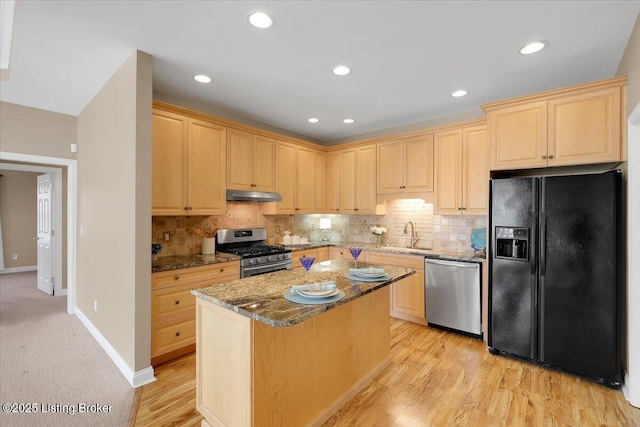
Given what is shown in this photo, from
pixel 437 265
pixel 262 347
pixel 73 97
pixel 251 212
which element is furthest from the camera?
pixel 251 212

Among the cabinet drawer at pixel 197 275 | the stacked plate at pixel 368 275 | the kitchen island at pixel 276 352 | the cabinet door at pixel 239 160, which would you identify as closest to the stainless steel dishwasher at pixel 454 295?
the kitchen island at pixel 276 352

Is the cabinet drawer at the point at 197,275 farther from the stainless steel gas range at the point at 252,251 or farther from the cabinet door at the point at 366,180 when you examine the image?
the cabinet door at the point at 366,180

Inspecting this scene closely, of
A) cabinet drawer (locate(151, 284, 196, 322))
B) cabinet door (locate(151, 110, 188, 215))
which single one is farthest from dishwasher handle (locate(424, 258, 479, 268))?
cabinet door (locate(151, 110, 188, 215))

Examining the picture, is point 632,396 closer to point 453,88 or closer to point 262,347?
point 262,347

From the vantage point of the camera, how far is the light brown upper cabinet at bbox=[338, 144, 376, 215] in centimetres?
456

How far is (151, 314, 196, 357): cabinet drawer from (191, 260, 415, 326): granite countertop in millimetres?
1207

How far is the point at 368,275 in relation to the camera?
230 centimetres

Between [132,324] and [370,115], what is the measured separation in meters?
3.50

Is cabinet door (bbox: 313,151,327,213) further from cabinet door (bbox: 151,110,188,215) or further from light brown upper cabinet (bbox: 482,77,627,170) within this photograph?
light brown upper cabinet (bbox: 482,77,627,170)

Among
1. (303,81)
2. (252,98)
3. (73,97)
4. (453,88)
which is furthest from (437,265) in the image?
(73,97)

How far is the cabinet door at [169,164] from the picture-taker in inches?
119

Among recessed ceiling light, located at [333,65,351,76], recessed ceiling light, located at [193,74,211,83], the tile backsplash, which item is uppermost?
recessed ceiling light, located at [193,74,211,83]

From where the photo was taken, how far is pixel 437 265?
3.61 metres

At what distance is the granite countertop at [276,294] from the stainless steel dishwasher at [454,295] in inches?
47.1
